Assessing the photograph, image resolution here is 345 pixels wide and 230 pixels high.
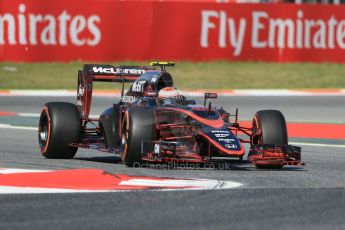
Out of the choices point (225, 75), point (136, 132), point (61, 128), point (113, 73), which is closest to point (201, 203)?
point (136, 132)

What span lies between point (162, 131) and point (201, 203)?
3.05 metres

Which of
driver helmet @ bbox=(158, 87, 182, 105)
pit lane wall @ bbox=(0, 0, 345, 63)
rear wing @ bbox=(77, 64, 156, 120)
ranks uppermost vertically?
pit lane wall @ bbox=(0, 0, 345, 63)

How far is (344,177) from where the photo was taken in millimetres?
11195

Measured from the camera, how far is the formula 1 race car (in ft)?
38.0

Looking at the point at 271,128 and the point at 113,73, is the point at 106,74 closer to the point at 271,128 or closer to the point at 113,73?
the point at 113,73

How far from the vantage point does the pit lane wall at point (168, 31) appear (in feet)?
83.7

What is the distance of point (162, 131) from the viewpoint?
11961 millimetres

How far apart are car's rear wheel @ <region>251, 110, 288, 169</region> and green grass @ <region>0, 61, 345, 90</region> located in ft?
43.5

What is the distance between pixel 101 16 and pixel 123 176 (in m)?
15.6

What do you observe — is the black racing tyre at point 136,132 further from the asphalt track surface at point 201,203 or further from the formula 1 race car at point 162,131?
the asphalt track surface at point 201,203

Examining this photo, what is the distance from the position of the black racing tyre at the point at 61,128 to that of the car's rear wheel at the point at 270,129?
222 centimetres

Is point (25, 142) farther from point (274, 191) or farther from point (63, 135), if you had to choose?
point (274, 191)

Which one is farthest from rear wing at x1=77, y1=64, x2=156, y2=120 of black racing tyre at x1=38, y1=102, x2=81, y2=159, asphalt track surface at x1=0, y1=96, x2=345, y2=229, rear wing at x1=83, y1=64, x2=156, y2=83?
asphalt track surface at x1=0, y1=96, x2=345, y2=229

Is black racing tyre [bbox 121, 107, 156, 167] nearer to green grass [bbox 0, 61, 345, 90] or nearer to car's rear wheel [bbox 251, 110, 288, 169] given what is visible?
car's rear wheel [bbox 251, 110, 288, 169]
